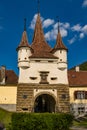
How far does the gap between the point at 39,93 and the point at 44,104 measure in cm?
776

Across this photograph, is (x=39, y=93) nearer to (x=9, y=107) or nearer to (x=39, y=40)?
(x=9, y=107)

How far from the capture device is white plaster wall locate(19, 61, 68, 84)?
50.6 m

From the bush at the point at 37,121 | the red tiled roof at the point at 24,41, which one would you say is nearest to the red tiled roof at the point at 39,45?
the red tiled roof at the point at 24,41

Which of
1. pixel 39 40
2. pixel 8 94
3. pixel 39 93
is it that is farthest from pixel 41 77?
pixel 39 40

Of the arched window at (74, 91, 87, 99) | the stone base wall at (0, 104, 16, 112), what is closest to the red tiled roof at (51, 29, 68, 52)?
the arched window at (74, 91, 87, 99)

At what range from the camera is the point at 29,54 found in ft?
169

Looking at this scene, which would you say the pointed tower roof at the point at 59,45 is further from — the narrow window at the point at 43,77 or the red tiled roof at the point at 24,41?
the red tiled roof at the point at 24,41

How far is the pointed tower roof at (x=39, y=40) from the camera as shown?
54438 mm

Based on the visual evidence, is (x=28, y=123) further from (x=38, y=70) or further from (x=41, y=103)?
(x=41, y=103)

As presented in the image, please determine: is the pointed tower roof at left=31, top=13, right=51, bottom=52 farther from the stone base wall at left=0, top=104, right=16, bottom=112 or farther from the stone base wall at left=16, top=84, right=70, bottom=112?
the stone base wall at left=0, top=104, right=16, bottom=112

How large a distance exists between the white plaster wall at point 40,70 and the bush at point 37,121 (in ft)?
95.4

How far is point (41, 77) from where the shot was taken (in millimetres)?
51000

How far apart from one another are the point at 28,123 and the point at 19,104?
95.1 feet

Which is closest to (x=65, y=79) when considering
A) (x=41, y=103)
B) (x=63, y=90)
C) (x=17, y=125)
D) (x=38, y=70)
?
(x=63, y=90)
